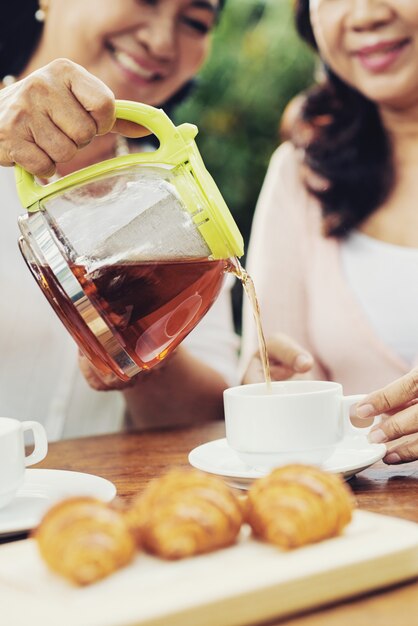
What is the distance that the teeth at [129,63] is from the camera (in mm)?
1650

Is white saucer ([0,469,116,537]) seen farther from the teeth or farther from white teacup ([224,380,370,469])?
the teeth

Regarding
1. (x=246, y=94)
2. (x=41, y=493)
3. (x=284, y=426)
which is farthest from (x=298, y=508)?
(x=246, y=94)

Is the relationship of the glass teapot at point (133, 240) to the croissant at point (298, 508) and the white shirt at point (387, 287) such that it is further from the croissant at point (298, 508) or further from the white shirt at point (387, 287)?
the white shirt at point (387, 287)

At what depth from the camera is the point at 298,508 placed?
58 centimetres

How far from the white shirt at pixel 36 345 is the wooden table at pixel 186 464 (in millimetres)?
392

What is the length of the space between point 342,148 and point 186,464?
0.94 meters

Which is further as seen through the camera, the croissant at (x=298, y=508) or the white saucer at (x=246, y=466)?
the white saucer at (x=246, y=466)

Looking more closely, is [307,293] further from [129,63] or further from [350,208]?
[129,63]

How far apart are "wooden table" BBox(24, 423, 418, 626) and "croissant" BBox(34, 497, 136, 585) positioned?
0.11 m

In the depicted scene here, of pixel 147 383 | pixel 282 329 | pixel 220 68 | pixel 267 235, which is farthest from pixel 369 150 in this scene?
A: pixel 220 68

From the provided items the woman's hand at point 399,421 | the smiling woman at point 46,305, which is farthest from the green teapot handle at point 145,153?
the smiling woman at point 46,305

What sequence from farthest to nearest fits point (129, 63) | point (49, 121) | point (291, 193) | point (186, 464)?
point (291, 193)
point (129, 63)
point (186, 464)
point (49, 121)

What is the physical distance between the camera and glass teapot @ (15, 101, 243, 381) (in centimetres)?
85

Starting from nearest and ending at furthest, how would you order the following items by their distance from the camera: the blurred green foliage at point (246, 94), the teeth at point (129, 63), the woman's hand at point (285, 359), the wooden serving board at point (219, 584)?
1. the wooden serving board at point (219, 584)
2. the woman's hand at point (285, 359)
3. the teeth at point (129, 63)
4. the blurred green foliage at point (246, 94)
